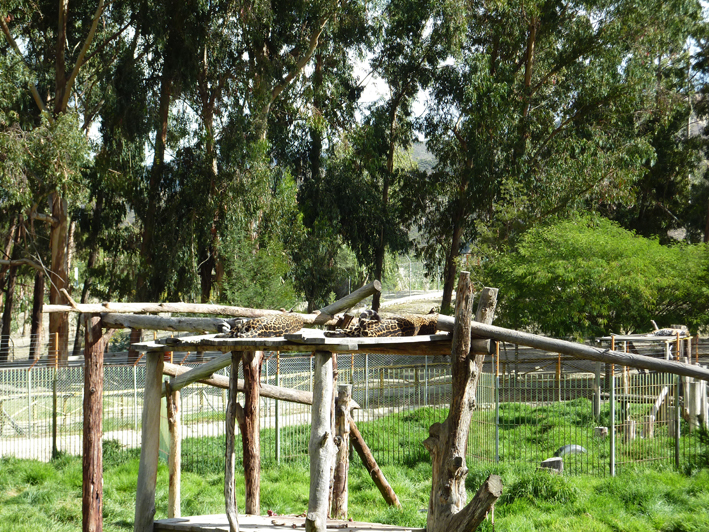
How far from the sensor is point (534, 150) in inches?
1109

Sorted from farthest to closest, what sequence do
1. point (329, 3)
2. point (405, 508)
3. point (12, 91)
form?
point (329, 3) < point (12, 91) < point (405, 508)

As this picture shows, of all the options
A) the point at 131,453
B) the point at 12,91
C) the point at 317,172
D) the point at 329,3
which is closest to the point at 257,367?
the point at 131,453

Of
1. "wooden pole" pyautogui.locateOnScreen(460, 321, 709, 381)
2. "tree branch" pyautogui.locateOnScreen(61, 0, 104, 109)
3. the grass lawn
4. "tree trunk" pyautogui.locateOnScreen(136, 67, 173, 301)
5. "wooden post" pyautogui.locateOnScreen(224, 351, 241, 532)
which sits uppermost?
"tree branch" pyautogui.locateOnScreen(61, 0, 104, 109)

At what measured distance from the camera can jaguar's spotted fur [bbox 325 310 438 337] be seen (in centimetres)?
563

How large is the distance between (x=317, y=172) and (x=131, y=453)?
58.7 feet

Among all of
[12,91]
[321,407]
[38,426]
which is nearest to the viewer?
[321,407]

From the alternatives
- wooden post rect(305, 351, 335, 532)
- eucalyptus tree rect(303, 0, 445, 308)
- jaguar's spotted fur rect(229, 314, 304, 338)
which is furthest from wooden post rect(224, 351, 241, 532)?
eucalyptus tree rect(303, 0, 445, 308)

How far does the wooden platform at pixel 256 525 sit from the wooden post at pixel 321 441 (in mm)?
A: 686

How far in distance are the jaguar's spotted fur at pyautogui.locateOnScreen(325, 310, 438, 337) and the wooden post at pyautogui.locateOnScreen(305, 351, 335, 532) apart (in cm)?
27

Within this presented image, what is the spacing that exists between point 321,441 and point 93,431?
3574 mm

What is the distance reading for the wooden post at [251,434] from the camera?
755cm

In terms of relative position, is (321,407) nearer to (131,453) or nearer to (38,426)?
→ (131,453)

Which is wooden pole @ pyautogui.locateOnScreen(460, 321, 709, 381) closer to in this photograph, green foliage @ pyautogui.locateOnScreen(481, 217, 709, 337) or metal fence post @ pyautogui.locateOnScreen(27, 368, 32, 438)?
metal fence post @ pyautogui.locateOnScreen(27, 368, 32, 438)

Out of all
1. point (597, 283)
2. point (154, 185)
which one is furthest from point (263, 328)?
point (154, 185)
